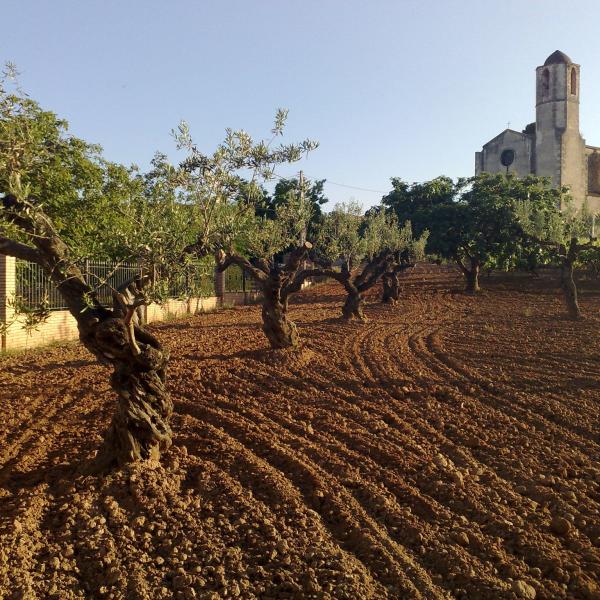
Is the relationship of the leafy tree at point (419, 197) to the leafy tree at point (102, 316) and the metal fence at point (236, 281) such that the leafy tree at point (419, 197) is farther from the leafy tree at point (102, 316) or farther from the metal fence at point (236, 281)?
the leafy tree at point (102, 316)

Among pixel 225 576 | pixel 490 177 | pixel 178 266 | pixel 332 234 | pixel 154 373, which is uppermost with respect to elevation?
pixel 490 177

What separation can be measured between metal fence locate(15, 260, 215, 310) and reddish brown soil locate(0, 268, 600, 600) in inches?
62.5

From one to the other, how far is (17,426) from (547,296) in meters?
23.2

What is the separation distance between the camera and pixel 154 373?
594 centimetres

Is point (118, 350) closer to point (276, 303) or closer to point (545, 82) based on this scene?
point (276, 303)

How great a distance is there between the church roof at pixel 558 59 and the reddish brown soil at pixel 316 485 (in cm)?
4655

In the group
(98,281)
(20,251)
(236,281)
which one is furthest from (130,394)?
(236,281)

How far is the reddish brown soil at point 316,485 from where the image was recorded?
4207 mm

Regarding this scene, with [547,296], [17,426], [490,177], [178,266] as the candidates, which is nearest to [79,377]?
[17,426]

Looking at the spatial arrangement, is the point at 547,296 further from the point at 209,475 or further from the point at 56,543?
the point at 56,543

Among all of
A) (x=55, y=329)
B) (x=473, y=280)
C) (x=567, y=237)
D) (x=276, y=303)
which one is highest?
(x=567, y=237)

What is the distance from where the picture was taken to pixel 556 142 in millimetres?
49094

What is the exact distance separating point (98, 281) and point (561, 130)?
4479cm

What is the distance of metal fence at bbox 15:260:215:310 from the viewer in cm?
614
